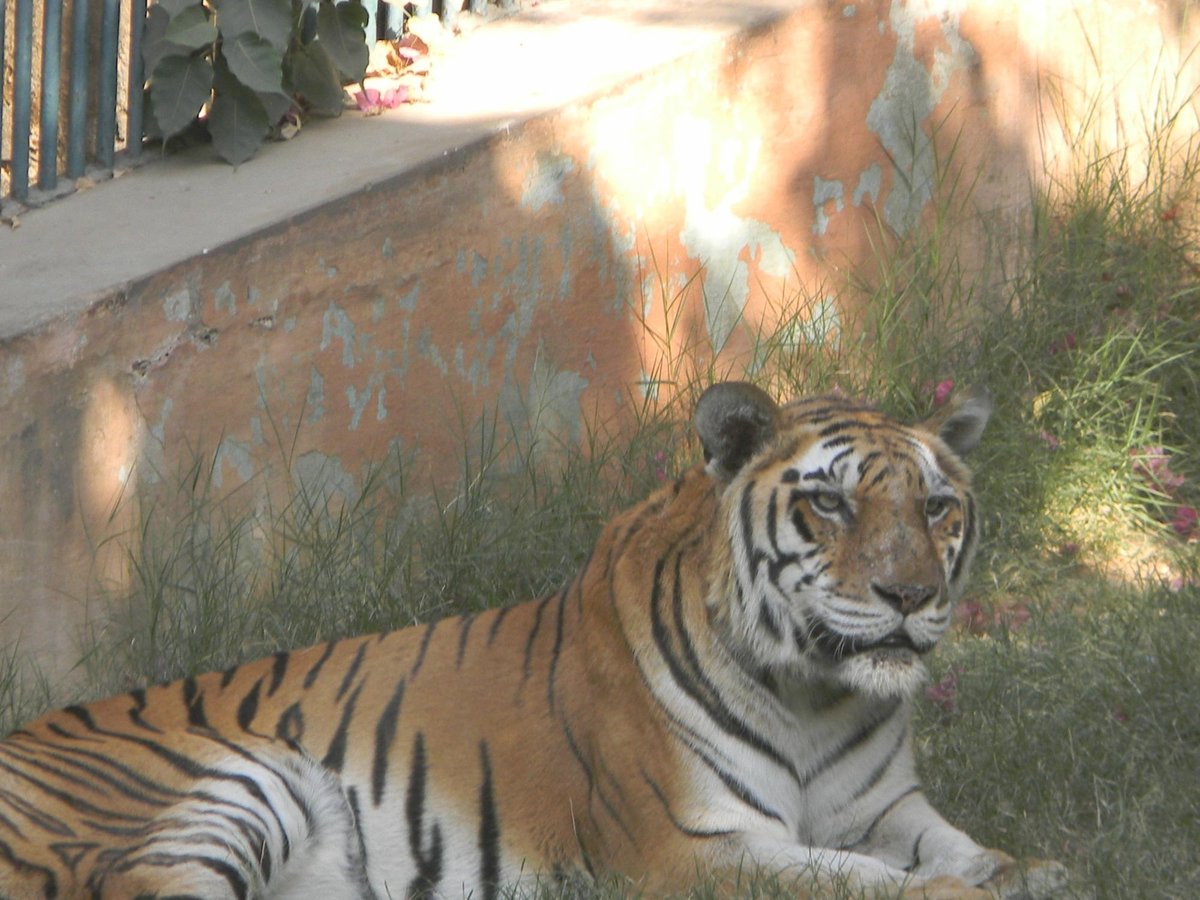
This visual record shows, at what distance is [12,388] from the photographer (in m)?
4.78

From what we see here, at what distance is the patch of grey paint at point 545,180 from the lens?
5.80m

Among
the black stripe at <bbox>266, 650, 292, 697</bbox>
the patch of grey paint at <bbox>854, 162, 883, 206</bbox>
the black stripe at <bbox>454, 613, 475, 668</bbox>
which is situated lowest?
the black stripe at <bbox>266, 650, 292, 697</bbox>

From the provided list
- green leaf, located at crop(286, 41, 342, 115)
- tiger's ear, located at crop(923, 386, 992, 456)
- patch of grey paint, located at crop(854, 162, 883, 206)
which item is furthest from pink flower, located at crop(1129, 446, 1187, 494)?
green leaf, located at crop(286, 41, 342, 115)

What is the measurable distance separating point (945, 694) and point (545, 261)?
195cm

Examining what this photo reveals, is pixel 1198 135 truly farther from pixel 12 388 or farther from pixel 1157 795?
pixel 12 388

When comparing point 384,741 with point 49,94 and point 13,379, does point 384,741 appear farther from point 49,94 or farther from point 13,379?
point 49,94

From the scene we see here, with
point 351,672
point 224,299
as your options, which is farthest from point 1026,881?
point 224,299

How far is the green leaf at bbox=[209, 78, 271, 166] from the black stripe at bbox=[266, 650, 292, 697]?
85.0 inches

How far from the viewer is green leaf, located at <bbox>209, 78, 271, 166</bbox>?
5.87 meters

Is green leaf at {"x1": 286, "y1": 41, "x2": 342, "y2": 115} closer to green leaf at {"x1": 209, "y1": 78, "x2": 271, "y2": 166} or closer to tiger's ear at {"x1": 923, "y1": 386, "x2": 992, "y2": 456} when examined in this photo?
green leaf at {"x1": 209, "y1": 78, "x2": 271, "y2": 166}

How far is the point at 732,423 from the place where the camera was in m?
3.84

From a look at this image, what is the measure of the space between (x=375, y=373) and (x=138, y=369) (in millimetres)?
773

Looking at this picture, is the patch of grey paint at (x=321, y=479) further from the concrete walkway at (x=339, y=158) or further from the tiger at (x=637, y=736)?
the tiger at (x=637, y=736)

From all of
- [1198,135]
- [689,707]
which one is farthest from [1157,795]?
[1198,135]
